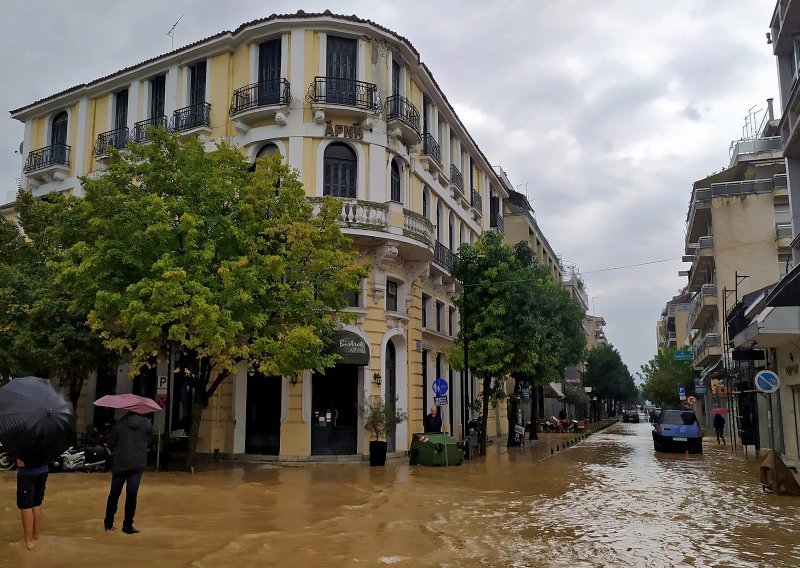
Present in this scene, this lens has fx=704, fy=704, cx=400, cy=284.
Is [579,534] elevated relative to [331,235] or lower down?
lower down

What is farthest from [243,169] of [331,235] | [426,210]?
[426,210]

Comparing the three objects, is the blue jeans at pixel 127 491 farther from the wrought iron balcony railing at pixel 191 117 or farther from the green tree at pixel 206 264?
the wrought iron balcony railing at pixel 191 117

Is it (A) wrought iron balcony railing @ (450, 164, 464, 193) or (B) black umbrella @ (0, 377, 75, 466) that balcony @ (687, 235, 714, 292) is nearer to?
(A) wrought iron balcony railing @ (450, 164, 464, 193)

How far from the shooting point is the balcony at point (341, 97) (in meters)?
23.5

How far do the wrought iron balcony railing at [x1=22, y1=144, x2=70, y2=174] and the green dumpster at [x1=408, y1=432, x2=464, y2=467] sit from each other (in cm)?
1893

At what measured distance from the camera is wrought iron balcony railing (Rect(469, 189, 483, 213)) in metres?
36.2

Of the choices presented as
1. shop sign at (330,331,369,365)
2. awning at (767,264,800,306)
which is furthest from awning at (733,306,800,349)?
shop sign at (330,331,369,365)

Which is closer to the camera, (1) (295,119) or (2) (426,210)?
(1) (295,119)

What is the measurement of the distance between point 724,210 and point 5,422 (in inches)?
1526

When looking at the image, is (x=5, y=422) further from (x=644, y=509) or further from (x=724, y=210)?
(x=724, y=210)

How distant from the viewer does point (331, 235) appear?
20.3m

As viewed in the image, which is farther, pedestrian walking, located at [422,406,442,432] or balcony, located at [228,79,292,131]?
pedestrian walking, located at [422,406,442,432]

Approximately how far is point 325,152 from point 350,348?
674 centimetres

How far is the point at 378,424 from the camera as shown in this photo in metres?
21.6
